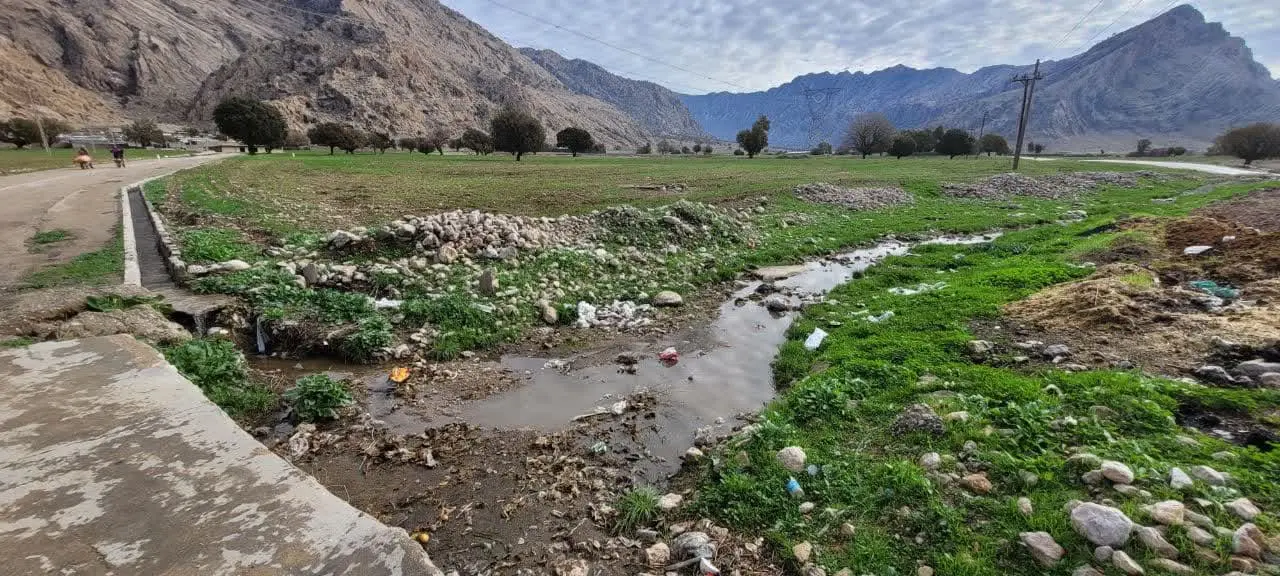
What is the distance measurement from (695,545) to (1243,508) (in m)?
3.20

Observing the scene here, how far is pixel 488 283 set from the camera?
8547mm

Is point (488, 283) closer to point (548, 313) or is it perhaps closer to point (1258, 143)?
point (548, 313)

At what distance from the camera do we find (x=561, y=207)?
18.0 meters

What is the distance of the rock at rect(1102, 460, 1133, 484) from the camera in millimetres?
3463

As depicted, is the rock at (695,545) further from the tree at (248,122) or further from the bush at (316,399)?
the tree at (248,122)

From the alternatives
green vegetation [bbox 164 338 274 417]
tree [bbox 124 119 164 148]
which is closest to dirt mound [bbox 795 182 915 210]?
green vegetation [bbox 164 338 274 417]

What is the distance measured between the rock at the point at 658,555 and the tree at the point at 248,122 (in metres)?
73.4

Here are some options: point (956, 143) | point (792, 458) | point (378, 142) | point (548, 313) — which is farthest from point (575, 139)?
point (792, 458)

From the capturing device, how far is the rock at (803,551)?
132 inches

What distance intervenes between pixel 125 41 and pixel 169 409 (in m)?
202

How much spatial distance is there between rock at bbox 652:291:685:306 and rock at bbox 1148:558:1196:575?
21.9 ft

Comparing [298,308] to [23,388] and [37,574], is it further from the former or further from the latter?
[37,574]

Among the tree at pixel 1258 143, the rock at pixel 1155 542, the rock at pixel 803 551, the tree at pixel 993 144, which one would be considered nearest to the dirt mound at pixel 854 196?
the rock at pixel 1155 542

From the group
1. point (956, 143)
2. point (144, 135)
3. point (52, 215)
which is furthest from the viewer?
point (956, 143)
